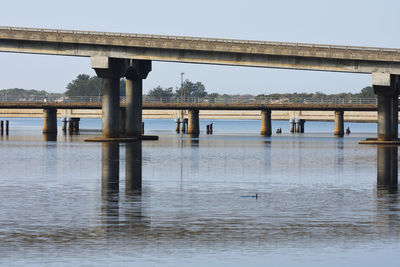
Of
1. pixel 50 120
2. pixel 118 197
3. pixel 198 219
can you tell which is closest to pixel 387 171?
pixel 118 197

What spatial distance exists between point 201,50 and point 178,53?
2.89m

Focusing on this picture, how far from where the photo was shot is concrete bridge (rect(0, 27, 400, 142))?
9006 cm

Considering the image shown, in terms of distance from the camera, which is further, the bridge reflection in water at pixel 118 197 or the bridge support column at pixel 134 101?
the bridge support column at pixel 134 101

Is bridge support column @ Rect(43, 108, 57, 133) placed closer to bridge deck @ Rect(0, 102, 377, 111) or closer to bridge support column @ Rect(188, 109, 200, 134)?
bridge deck @ Rect(0, 102, 377, 111)

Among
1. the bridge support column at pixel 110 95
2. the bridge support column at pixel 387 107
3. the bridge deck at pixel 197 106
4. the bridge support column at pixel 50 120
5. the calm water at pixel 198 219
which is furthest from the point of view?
the bridge support column at pixel 50 120

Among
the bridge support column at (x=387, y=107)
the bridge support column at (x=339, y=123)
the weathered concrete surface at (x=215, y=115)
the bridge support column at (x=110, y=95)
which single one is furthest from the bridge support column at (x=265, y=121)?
the bridge support column at (x=110, y=95)

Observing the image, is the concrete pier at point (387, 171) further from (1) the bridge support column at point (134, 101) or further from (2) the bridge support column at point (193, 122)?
(2) the bridge support column at point (193, 122)

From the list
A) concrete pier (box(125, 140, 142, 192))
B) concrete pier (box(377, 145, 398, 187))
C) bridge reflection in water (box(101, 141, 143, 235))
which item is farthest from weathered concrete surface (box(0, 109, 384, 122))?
bridge reflection in water (box(101, 141, 143, 235))

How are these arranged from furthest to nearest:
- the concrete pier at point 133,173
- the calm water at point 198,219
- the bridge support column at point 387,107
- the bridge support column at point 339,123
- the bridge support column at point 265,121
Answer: the bridge support column at point 339,123
the bridge support column at point 265,121
the bridge support column at point 387,107
the concrete pier at point 133,173
the calm water at point 198,219

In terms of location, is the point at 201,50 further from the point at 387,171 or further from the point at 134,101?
the point at 387,171

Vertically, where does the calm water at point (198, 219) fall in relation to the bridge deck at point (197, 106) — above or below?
below

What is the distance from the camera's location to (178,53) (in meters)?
92.5

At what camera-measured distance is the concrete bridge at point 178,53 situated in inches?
3546

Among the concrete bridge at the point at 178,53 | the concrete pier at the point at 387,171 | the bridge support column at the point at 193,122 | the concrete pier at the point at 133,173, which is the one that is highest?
the concrete bridge at the point at 178,53
